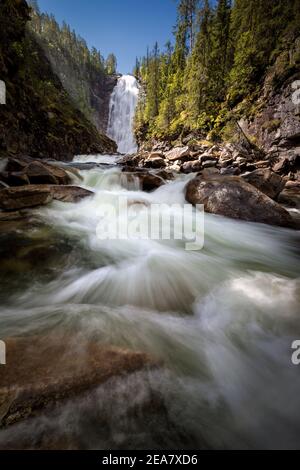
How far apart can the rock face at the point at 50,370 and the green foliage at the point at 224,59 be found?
1746cm

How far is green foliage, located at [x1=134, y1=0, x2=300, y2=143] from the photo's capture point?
15.1 metres

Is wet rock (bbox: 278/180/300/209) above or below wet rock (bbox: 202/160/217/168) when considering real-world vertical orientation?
below

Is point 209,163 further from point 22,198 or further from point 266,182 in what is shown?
point 22,198

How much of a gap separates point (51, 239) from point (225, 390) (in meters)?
3.05

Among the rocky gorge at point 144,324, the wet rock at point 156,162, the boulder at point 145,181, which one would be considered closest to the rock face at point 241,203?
the rocky gorge at point 144,324

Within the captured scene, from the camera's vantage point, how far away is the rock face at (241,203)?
5.39m

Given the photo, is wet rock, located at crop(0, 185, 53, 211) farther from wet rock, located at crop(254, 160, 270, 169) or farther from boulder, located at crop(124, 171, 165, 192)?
wet rock, located at crop(254, 160, 270, 169)

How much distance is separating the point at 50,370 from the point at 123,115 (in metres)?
54.8

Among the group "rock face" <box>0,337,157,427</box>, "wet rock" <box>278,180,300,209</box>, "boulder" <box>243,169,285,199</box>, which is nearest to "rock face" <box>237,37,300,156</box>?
"wet rock" <box>278,180,300,209</box>

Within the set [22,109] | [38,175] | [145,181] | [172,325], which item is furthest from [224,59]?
[172,325]

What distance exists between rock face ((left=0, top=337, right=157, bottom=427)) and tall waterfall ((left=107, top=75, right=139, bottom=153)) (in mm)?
43787

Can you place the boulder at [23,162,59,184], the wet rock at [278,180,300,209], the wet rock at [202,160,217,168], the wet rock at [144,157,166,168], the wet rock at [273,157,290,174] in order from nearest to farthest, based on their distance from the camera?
the boulder at [23,162,59,184]
the wet rock at [278,180,300,209]
the wet rock at [273,157,290,174]
the wet rock at [202,160,217,168]
the wet rock at [144,157,166,168]

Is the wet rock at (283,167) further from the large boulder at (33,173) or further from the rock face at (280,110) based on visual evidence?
the large boulder at (33,173)

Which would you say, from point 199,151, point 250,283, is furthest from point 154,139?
point 250,283
